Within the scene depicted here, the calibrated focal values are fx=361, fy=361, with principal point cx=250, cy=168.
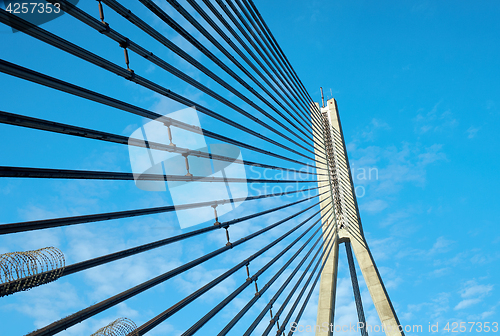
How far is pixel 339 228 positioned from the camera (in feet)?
38.6

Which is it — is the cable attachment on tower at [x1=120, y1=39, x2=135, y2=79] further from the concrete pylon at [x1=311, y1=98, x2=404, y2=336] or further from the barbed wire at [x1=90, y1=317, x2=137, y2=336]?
the concrete pylon at [x1=311, y1=98, x2=404, y2=336]

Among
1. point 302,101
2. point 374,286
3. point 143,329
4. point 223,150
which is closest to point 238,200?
point 223,150

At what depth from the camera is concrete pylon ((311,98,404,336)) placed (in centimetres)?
919

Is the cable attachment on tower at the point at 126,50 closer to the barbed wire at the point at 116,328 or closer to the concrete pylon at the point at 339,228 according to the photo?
the barbed wire at the point at 116,328

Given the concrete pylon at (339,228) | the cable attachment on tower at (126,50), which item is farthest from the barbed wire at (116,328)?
the concrete pylon at (339,228)

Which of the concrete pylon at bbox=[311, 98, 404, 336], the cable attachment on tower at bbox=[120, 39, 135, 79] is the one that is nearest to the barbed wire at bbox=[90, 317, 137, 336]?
the cable attachment on tower at bbox=[120, 39, 135, 79]

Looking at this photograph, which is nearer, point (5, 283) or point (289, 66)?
point (5, 283)

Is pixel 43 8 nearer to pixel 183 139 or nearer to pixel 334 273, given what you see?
pixel 183 139

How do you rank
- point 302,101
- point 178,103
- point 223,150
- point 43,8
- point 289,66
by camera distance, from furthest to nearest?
point 302,101
point 289,66
point 223,150
point 178,103
point 43,8

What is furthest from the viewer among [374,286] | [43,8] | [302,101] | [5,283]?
[374,286]

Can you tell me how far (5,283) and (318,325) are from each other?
26.4 feet

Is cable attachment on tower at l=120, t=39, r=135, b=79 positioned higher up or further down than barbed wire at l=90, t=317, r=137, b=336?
higher up

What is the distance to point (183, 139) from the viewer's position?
337 centimetres

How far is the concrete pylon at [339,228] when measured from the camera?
30.1ft
